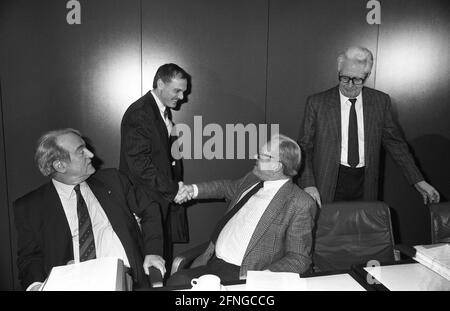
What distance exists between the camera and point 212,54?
345 cm

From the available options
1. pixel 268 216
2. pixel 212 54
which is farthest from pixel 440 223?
pixel 212 54

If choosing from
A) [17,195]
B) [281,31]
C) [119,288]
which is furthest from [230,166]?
[119,288]

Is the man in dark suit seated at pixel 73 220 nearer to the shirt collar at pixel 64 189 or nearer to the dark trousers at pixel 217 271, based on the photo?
the shirt collar at pixel 64 189

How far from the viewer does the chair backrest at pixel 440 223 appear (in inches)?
86.9

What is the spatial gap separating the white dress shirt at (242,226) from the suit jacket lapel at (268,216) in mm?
75

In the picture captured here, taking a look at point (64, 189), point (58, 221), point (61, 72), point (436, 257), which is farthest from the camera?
point (61, 72)

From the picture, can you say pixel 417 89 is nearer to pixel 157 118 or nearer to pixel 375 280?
pixel 157 118

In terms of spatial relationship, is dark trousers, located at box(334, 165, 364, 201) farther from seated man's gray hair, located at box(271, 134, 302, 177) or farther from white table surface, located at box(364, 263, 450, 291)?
white table surface, located at box(364, 263, 450, 291)

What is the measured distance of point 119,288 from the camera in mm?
1207

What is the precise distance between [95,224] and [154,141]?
0.89 meters

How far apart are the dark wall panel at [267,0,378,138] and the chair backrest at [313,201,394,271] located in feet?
5.15

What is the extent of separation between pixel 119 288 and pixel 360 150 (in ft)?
7.29

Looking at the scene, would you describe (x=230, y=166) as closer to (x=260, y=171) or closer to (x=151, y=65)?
(x=151, y=65)

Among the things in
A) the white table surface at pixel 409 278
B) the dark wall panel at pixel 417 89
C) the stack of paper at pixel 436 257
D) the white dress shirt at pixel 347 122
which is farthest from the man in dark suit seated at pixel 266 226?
the dark wall panel at pixel 417 89
